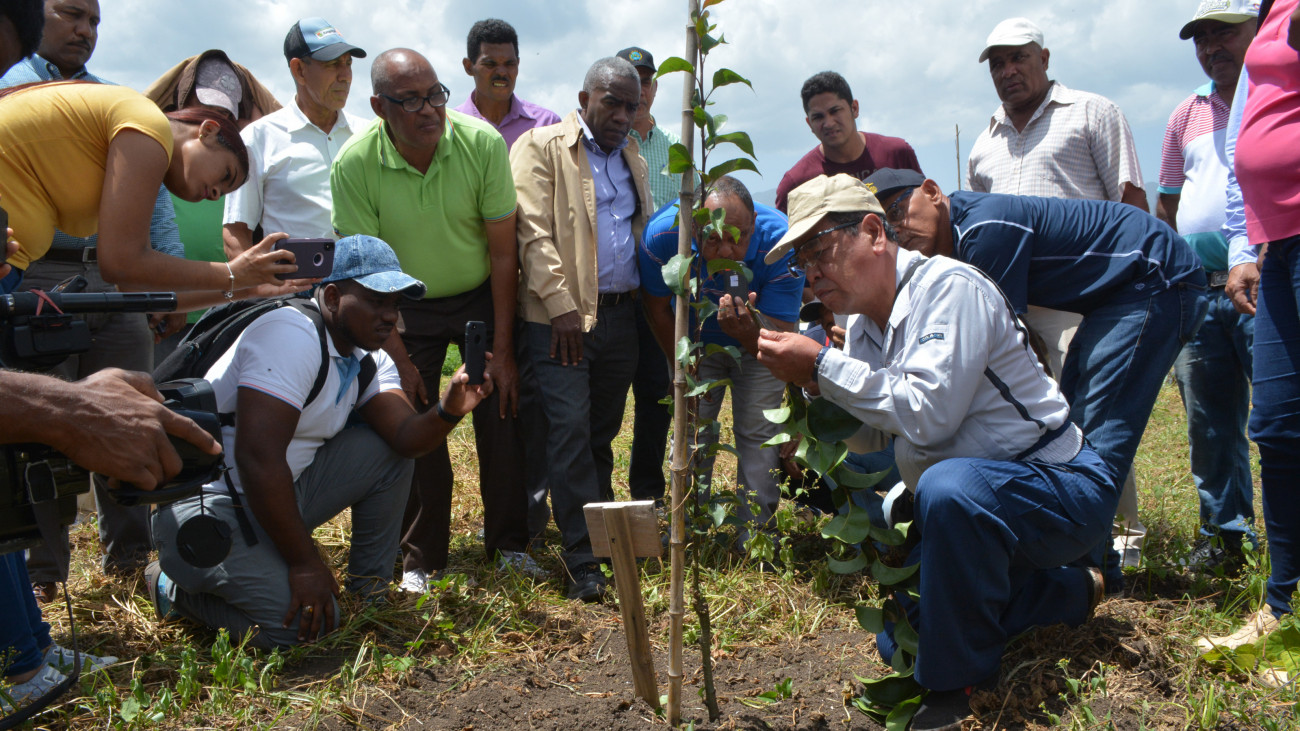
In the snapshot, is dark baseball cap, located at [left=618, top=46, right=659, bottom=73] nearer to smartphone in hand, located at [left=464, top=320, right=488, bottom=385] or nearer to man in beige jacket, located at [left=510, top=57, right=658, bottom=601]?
man in beige jacket, located at [left=510, top=57, right=658, bottom=601]

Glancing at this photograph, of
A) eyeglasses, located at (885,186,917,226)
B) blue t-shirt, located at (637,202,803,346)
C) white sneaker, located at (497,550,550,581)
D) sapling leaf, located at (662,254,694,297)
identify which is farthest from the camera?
blue t-shirt, located at (637,202,803,346)

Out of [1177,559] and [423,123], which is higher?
[423,123]

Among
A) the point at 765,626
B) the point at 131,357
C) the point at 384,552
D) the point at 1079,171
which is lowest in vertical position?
the point at 765,626

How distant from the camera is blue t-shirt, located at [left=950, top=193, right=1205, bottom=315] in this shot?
3102 millimetres

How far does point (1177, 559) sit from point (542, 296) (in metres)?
2.70

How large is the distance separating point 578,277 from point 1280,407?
8.25 feet

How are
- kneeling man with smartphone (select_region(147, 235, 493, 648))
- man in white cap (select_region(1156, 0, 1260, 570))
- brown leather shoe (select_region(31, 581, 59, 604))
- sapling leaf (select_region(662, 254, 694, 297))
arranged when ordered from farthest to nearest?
man in white cap (select_region(1156, 0, 1260, 570)), brown leather shoe (select_region(31, 581, 59, 604)), kneeling man with smartphone (select_region(147, 235, 493, 648)), sapling leaf (select_region(662, 254, 694, 297))

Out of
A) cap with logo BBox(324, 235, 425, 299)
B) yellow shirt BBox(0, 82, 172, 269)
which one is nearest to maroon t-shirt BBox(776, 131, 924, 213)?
cap with logo BBox(324, 235, 425, 299)

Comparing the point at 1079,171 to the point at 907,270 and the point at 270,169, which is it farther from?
the point at 270,169

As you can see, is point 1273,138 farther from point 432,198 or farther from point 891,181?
point 432,198

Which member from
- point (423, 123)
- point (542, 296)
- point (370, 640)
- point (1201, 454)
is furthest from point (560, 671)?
point (1201, 454)

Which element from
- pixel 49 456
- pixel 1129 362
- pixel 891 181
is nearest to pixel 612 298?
pixel 891 181

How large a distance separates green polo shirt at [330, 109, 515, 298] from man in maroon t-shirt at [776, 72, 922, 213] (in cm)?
185

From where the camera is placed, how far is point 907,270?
8.71 ft
